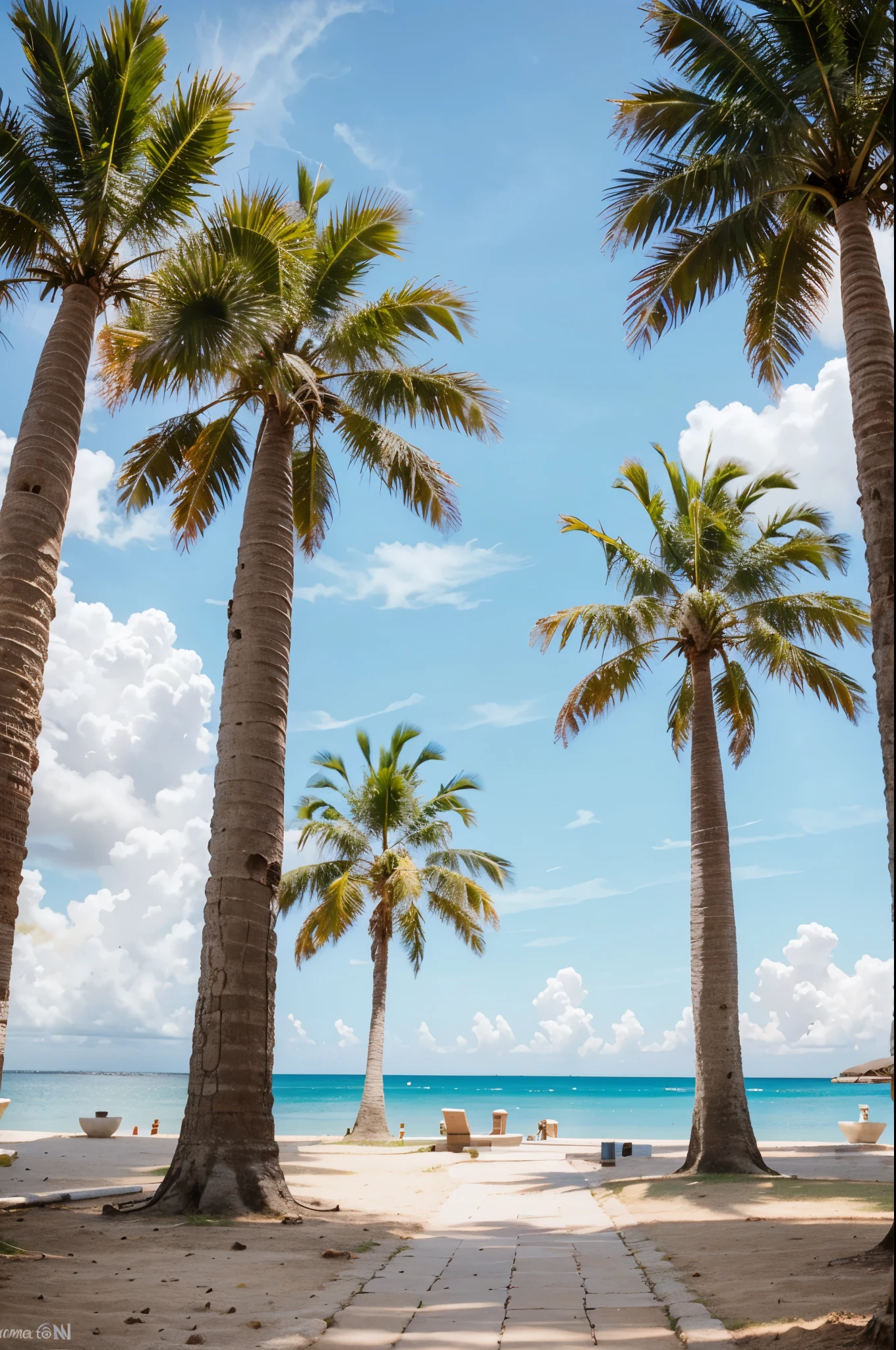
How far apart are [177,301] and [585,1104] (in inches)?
3937

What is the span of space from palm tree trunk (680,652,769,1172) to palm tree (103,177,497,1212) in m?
5.92

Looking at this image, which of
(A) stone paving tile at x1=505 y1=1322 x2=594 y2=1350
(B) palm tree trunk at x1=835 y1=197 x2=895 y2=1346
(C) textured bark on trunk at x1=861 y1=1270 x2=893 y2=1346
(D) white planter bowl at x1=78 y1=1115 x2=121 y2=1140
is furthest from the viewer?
(D) white planter bowl at x1=78 y1=1115 x2=121 y2=1140

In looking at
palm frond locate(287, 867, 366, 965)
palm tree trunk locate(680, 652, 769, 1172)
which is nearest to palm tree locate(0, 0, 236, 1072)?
palm tree trunk locate(680, 652, 769, 1172)

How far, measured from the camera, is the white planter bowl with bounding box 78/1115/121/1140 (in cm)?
2188

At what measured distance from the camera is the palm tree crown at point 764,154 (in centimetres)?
868

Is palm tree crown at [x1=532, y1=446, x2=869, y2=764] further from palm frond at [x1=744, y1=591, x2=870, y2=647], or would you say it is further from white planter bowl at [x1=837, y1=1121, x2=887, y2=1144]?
white planter bowl at [x1=837, y1=1121, x2=887, y2=1144]

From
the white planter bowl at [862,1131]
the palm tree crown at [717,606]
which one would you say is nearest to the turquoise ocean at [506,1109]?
the white planter bowl at [862,1131]

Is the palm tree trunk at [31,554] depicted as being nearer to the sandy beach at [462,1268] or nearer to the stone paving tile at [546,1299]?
the sandy beach at [462,1268]

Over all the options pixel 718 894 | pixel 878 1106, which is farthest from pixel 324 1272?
pixel 878 1106

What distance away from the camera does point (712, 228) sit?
1043cm

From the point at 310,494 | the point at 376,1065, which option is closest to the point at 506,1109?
the point at 376,1065

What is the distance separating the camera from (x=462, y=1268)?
22.0 ft

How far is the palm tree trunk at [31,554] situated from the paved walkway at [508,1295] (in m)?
3.18

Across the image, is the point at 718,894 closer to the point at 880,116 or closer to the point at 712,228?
the point at 712,228
